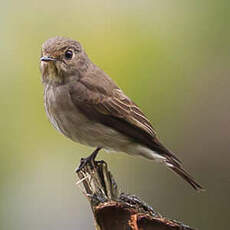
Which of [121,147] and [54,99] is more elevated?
[54,99]

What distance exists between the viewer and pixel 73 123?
5.27 metres

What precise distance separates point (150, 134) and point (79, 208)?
1.62 meters

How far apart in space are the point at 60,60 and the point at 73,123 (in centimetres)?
45

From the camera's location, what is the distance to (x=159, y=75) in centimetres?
677

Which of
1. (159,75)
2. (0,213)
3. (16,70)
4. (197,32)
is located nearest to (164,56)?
(159,75)

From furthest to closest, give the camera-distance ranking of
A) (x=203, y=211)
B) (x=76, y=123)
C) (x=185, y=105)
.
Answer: (x=185, y=105), (x=203, y=211), (x=76, y=123)

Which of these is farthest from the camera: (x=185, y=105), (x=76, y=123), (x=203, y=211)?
(x=185, y=105)

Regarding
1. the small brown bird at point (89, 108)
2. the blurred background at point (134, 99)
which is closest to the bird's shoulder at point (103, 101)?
the small brown bird at point (89, 108)

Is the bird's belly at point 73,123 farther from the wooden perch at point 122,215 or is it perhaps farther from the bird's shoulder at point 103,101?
the wooden perch at point 122,215

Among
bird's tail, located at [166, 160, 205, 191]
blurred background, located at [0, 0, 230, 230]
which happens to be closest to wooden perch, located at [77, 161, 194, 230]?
bird's tail, located at [166, 160, 205, 191]

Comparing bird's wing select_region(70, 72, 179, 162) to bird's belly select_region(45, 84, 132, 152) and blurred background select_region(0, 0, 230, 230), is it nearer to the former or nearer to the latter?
bird's belly select_region(45, 84, 132, 152)

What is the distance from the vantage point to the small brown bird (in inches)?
208

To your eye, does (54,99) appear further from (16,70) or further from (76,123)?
(16,70)

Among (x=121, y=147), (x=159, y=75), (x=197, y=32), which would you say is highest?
(x=197, y=32)
